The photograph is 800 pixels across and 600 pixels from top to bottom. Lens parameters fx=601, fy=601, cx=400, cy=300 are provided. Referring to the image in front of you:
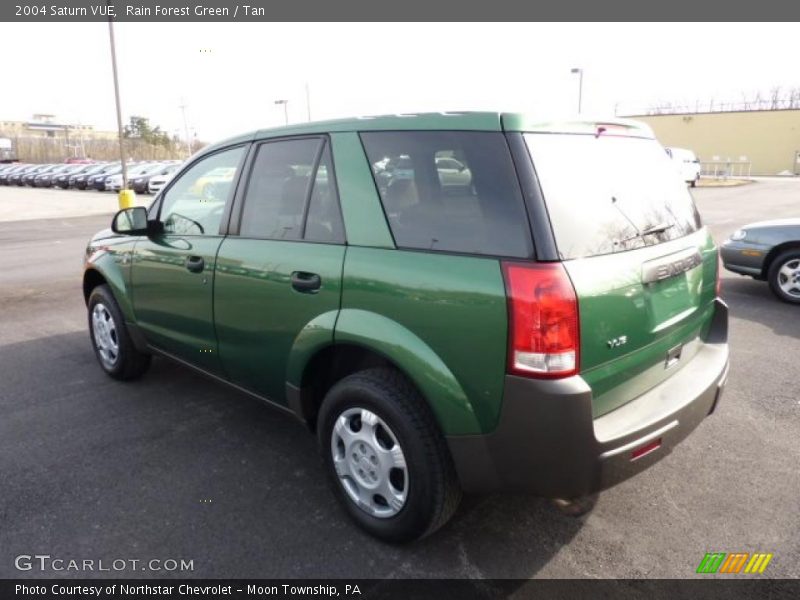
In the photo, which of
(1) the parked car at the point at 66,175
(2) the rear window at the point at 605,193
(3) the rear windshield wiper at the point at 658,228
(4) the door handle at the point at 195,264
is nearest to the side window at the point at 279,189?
(4) the door handle at the point at 195,264

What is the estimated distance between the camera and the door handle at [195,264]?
3516mm

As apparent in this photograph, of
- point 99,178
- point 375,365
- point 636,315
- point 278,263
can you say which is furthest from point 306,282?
point 99,178

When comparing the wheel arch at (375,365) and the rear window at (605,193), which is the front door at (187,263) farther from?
the rear window at (605,193)

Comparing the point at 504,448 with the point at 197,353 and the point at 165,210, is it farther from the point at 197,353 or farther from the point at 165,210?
the point at 165,210

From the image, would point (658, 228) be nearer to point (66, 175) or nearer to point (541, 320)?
point (541, 320)

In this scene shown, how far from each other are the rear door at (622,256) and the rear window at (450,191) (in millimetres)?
139

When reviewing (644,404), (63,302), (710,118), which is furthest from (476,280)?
(710,118)

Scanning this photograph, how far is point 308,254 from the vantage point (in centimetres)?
289

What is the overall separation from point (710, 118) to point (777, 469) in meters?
63.9

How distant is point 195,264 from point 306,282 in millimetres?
1046

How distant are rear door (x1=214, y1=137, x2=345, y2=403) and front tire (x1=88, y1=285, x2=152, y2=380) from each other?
1.38m

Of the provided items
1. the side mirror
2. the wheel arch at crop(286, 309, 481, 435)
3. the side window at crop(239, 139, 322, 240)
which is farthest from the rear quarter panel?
the side mirror

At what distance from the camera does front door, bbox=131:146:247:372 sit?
11.6ft

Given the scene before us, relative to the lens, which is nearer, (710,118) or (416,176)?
(416,176)
